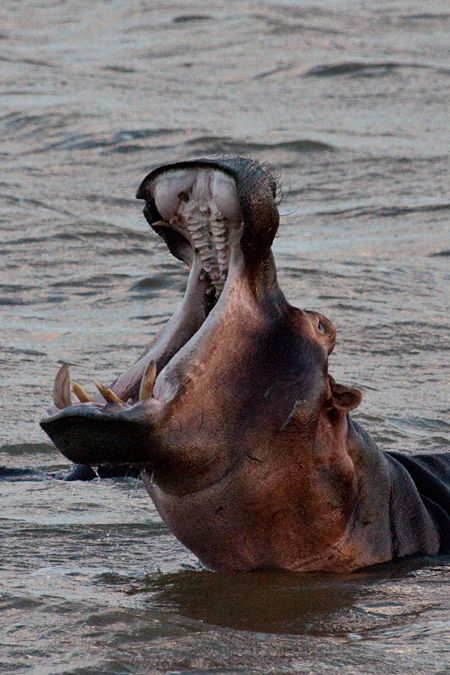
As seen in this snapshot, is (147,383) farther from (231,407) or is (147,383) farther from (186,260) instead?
(186,260)

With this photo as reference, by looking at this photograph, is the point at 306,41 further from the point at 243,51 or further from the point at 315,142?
the point at 315,142

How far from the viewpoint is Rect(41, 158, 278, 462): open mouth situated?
2992mm

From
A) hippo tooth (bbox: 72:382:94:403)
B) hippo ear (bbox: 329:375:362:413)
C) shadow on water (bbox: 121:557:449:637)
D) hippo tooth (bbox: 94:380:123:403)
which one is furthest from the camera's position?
hippo ear (bbox: 329:375:362:413)

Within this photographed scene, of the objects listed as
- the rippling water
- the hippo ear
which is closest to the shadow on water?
the rippling water

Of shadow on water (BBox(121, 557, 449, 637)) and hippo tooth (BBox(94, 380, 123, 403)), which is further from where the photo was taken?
shadow on water (BBox(121, 557, 449, 637))

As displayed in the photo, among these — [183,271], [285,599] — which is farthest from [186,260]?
[183,271]

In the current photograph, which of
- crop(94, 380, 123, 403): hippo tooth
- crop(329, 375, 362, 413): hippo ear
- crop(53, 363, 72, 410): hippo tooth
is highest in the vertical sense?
crop(94, 380, 123, 403): hippo tooth

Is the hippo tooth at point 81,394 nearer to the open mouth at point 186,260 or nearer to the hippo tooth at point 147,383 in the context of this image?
the open mouth at point 186,260

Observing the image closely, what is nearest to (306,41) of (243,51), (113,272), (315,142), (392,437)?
(243,51)

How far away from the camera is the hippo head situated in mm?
3062

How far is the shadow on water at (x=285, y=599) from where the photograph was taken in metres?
3.17

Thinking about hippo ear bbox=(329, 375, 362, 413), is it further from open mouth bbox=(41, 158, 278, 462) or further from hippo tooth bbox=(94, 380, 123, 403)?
hippo tooth bbox=(94, 380, 123, 403)

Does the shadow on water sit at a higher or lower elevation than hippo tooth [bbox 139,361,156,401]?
lower

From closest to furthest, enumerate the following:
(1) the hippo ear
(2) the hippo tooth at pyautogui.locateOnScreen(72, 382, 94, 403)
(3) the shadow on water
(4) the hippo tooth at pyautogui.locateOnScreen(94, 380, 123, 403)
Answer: (4) the hippo tooth at pyautogui.locateOnScreen(94, 380, 123, 403) → (2) the hippo tooth at pyautogui.locateOnScreen(72, 382, 94, 403) → (3) the shadow on water → (1) the hippo ear
